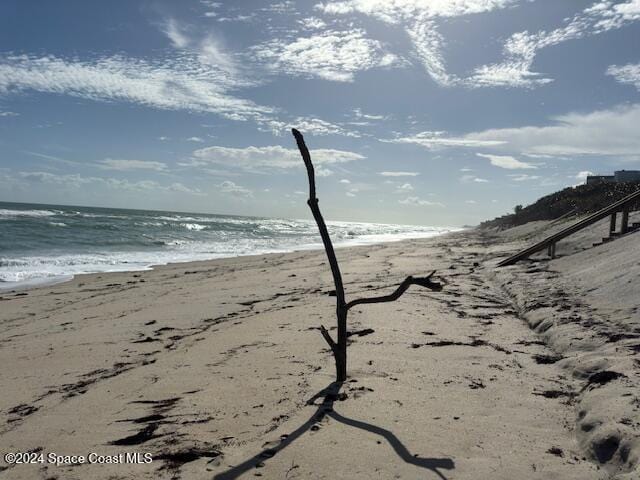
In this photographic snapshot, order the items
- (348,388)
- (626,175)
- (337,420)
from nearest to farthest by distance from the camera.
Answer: (337,420) → (348,388) → (626,175)

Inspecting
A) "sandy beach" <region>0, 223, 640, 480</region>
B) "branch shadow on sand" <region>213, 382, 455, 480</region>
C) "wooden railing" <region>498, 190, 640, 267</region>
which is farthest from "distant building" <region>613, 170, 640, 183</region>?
"branch shadow on sand" <region>213, 382, 455, 480</region>

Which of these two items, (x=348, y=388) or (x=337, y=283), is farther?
(x=337, y=283)

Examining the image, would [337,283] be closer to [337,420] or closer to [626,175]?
[337,420]

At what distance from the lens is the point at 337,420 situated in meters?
3.29

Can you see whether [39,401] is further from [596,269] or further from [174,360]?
[596,269]

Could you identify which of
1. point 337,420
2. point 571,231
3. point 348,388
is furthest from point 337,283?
point 571,231

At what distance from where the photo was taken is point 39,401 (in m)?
4.09

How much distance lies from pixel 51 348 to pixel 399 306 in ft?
16.1

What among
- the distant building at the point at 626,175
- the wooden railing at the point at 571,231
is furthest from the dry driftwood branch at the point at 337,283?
the distant building at the point at 626,175

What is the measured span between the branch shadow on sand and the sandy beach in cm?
1

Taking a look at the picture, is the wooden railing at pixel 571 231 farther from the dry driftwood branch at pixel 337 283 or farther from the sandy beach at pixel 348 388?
the dry driftwood branch at pixel 337 283

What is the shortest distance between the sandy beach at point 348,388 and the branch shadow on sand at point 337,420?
0.04ft

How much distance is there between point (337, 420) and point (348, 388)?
0.61 meters

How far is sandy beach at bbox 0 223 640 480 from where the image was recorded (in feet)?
9.14
